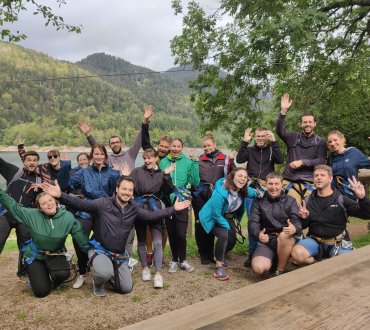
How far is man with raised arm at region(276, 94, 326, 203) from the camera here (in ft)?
17.0

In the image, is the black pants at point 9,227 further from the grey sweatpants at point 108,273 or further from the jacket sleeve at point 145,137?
the jacket sleeve at point 145,137

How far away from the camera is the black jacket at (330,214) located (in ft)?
14.9

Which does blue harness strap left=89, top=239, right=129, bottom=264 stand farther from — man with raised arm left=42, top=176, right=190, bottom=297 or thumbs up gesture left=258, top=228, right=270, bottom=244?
thumbs up gesture left=258, top=228, right=270, bottom=244

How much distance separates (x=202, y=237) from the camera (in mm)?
5805

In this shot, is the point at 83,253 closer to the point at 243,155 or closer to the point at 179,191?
the point at 179,191

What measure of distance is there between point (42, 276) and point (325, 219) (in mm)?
3727

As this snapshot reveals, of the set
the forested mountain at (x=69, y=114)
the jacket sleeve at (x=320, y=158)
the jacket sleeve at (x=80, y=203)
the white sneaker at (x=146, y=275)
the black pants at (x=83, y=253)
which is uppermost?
the forested mountain at (x=69, y=114)

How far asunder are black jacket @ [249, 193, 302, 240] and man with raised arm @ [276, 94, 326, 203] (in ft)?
1.41

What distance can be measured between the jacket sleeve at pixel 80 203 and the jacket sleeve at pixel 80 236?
0.25 metres

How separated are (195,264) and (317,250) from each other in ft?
6.45

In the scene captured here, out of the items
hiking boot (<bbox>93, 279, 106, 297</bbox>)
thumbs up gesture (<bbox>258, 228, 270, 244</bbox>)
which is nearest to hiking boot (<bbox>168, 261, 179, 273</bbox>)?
hiking boot (<bbox>93, 279, 106, 297</bbox>)

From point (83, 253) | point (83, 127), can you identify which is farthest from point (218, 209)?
point (83, 127)

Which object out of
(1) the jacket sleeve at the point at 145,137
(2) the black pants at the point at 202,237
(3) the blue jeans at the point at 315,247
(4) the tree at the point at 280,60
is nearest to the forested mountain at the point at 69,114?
(4) the tree at the point at 280,60

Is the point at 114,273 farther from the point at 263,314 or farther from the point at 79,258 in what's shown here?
the point at 263,314
